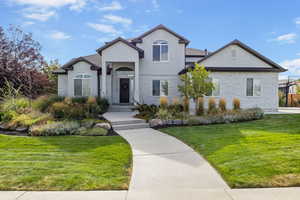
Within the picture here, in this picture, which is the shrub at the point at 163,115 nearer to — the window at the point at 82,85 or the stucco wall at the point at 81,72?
the stucco wall at the point at 81,72

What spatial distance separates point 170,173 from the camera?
14.0ft

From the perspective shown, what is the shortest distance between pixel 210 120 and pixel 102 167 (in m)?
7.72

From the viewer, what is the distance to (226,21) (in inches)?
658

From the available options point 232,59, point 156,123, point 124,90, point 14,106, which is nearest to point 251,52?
point 232,59

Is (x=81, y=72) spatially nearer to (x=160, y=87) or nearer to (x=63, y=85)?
(x=63, y=85)

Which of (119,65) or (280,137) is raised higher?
(119,65)

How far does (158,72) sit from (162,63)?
881mm

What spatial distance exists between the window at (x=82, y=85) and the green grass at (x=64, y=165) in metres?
9.47

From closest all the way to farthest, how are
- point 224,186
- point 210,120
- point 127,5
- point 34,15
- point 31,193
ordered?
point 31,193, point 224,186, point 210,120, point 127,5, point 34,15

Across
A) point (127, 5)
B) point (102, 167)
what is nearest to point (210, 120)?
point (102, 167)

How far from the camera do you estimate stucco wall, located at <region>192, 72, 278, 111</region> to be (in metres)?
15.0

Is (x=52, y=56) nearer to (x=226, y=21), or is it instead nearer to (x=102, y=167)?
(x=226, y=21)

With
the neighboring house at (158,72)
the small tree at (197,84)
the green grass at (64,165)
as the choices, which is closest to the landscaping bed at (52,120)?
the green grass at (64,165)

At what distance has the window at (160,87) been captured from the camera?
640 inches
